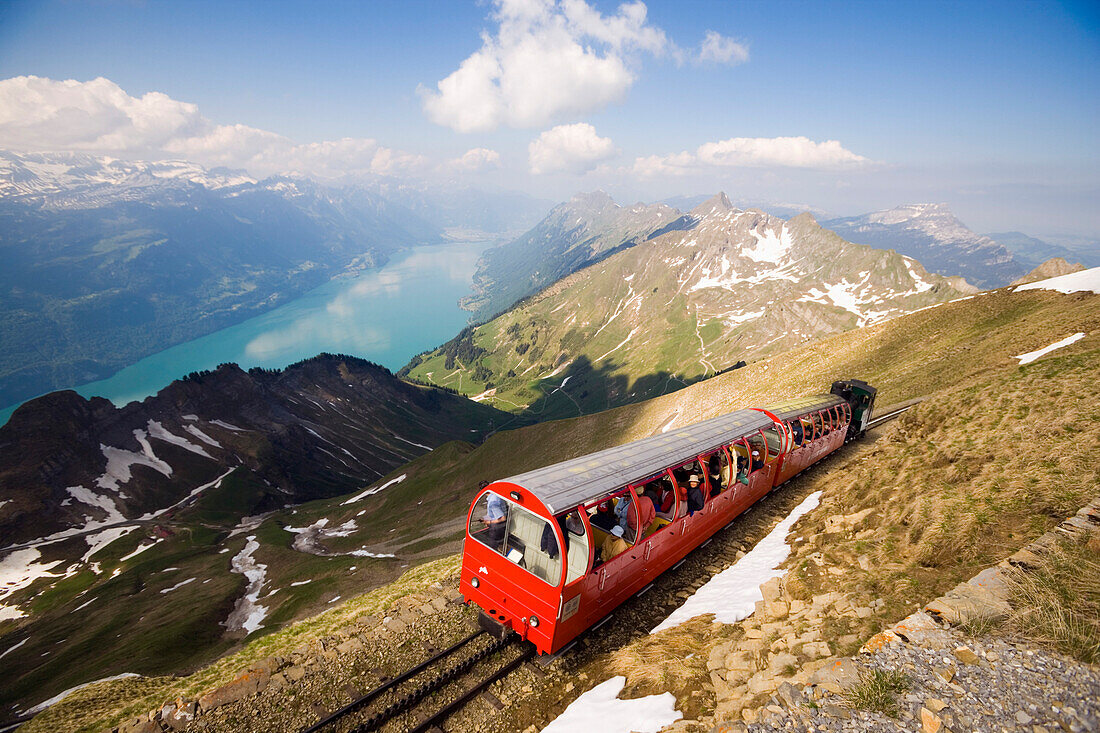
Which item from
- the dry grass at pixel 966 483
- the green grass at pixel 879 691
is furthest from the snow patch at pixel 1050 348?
the green grass at pixel 879 691

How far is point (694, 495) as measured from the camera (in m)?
15.5

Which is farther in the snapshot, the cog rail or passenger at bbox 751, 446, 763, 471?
passenger at bbox 751, 446, 763, 471

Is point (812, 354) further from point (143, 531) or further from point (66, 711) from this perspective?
point (143, 531)

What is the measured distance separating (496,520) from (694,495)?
7056 mm

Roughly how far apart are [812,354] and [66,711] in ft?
207

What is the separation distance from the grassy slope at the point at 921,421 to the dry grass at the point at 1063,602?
167 cm

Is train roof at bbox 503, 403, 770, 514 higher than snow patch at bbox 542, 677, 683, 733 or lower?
higher

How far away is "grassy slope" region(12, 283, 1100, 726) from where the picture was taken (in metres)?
12.2

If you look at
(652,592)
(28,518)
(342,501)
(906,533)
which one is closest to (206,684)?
(652,592)

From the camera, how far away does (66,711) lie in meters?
15.2

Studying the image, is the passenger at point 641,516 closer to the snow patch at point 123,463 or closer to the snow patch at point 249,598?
the snow patch at point 249,598

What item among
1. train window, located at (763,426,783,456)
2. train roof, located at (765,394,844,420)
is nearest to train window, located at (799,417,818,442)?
train roof, located at (765,394,844,420)

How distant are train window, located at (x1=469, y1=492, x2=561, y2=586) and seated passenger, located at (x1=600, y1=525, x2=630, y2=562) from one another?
6.54 ft

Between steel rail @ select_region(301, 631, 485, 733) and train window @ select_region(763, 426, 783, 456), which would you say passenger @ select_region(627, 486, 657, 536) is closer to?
steel rail @ select_region(301, 631, 485, 733)
